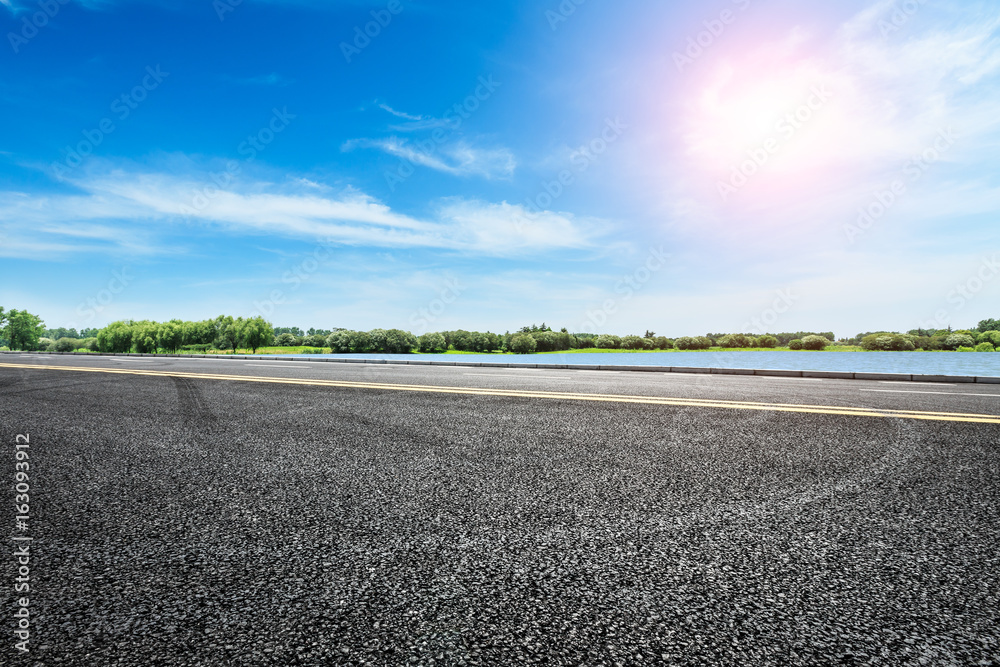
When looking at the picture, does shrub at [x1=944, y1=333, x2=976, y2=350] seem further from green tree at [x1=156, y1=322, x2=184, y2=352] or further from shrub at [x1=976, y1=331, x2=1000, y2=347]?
green tree at [x1=156, y1=322, x2=184, y2=352]

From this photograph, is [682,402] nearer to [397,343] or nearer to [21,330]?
[397,343]

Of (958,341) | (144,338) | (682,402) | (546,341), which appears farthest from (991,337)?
(144,338)

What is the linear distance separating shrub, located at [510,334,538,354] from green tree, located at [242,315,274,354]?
43.3 metres

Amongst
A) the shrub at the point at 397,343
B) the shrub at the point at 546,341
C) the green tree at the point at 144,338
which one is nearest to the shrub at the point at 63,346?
the green tree at the point at 144,338

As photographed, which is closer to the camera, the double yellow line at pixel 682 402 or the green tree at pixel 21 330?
the double yellow line at pixel 682 402

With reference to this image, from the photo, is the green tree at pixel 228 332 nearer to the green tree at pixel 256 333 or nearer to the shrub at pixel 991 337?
the green tree at pixel 256 333

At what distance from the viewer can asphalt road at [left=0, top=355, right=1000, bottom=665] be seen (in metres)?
1.49

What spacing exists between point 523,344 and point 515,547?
71073mm

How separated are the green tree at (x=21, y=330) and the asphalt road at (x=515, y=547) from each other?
409ft

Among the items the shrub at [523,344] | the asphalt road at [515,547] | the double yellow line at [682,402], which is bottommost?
the asphalt road at [515,547]

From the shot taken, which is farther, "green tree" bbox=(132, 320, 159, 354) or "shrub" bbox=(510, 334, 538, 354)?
"green tree" bbox=(132, 320, 159, 354)

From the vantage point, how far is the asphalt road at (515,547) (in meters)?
1.49

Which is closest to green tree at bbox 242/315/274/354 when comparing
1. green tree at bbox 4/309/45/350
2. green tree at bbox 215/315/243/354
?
green tree at bbox 215/315/243/354

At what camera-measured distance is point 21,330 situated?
8962cm
